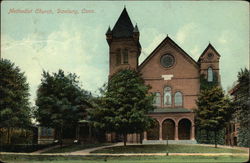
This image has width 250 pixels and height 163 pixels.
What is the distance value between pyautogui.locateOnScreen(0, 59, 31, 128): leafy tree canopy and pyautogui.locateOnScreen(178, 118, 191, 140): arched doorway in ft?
57.6

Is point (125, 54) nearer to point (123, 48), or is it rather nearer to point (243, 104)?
point (123, 48)

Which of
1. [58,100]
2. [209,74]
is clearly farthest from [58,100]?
[209,74]

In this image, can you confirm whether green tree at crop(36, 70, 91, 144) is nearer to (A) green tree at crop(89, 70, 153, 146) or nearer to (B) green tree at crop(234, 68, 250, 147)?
(A) green tree at crop(89, 70, 153, 146)

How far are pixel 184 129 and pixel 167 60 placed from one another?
8556 mm

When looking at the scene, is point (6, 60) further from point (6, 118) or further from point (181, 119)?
point (181, 119)

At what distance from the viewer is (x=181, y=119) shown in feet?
133

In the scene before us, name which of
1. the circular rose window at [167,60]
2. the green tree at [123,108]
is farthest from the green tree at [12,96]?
the circular rose window at [167,60]

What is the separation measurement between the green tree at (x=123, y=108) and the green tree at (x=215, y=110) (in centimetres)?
532

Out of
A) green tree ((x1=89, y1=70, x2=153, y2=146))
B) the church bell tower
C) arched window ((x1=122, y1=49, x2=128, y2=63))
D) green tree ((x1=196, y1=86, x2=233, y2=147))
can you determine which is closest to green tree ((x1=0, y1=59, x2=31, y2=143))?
green tree ((x1=89, y1=70, x2=153, y2=146))

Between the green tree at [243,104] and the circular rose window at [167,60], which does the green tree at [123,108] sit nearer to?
the green tree at [243,104]

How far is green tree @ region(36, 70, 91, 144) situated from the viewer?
112 ft

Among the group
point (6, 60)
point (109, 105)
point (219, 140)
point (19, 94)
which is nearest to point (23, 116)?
point (19, 94)

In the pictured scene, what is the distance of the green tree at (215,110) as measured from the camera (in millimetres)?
33094

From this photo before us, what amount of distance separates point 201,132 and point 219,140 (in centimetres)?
221
